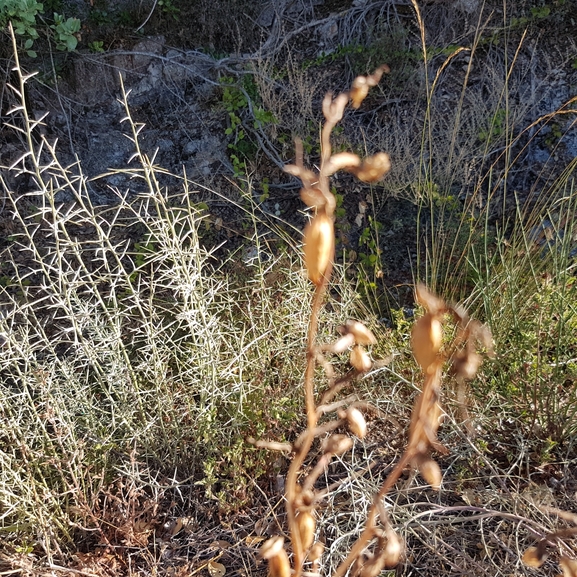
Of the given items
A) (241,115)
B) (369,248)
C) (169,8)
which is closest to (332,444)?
(369,248)

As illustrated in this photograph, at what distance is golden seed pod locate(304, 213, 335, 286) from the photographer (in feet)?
1.62

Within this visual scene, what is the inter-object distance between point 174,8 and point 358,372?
4.05 m

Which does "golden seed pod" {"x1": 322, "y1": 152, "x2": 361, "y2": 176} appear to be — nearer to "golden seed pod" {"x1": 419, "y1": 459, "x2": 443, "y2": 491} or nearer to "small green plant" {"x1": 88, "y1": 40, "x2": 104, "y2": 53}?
"golden seed pod" {"x1": 419, "y1": 459, "x2": 443, "y2": 491}

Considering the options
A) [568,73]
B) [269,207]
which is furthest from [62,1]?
[568,73]

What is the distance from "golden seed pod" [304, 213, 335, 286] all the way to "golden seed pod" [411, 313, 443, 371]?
102 mm

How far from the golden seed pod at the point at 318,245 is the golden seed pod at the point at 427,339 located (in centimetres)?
10

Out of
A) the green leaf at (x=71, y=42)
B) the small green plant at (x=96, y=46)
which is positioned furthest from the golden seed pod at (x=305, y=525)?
the small green plant at (x=96, y=46)

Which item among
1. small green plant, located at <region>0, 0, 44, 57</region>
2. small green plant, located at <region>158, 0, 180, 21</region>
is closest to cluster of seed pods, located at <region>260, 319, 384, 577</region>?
small green plant, located at <region>0, 0, 44, 57</region>

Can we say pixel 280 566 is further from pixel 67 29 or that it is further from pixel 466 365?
pixel 67 29

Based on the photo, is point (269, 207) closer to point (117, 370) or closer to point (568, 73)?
point (117, 370)

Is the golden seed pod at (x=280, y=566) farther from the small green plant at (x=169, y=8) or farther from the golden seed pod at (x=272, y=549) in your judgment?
the small green plant at (x=169, y=8)

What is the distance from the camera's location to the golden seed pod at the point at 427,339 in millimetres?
488

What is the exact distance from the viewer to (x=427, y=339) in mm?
492

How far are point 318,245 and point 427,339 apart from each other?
0.13 meters
